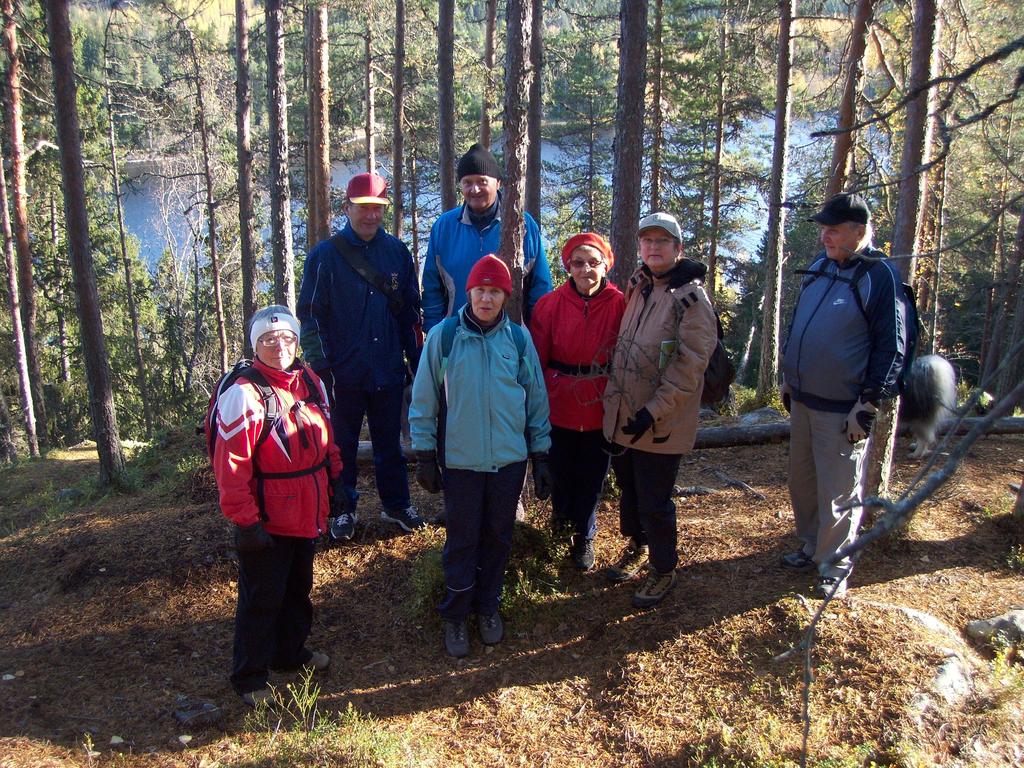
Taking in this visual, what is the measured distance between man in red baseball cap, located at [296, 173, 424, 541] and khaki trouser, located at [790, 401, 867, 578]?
111 inches

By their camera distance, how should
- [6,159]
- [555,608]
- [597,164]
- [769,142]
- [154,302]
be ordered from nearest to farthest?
[555,608] < [6,159] < [769,142] < [597,164] < [154,302]

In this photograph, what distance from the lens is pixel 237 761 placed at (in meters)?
3.34

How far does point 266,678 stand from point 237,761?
52cm

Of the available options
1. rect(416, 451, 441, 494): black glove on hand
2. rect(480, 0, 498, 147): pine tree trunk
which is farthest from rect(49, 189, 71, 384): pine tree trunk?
rect(416, 451, 441, 494): black glove on hand

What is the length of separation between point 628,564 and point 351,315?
2623 mm

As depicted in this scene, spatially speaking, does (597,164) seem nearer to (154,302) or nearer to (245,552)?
(154,302)

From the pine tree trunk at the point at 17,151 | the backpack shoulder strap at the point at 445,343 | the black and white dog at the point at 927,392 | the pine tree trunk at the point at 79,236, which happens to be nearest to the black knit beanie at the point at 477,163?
the backpack shoulder strap at the point at 445,343

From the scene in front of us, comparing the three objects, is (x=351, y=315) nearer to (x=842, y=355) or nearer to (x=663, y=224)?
(x=663, y=224)

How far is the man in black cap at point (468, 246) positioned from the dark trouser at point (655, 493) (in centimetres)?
136

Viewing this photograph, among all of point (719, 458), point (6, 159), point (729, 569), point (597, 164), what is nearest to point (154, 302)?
point (6, 159)

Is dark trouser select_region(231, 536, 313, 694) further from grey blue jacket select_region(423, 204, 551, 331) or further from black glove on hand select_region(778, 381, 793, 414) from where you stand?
black glove on hand select_region(778, 381, 793, 414)

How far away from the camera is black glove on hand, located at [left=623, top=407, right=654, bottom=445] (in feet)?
12.9

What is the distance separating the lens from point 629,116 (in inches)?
238

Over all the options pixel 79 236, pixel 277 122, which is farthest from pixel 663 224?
pixel 277 122
